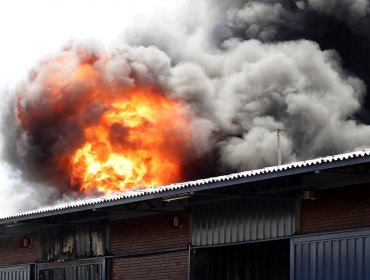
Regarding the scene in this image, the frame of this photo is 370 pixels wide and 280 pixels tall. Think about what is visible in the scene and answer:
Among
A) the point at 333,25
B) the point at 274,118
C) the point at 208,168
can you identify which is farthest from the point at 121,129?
the point at 333,25

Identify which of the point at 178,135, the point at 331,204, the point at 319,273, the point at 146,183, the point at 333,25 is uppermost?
the point at 333,25

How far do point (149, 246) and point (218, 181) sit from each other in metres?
5.44

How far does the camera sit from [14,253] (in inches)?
1212

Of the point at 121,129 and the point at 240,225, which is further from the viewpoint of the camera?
the point at 121,129

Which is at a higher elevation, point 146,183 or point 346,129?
point 346,129

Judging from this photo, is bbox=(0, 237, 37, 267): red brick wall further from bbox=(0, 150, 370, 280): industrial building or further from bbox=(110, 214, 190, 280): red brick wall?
bbox=(110, 214, 190, 280): red brick wall

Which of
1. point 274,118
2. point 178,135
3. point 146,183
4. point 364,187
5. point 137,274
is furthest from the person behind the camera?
point 274,118

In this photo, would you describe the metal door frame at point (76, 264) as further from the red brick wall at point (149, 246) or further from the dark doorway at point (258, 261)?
the dark doorway at point (258, 261)

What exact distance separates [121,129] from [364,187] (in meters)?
21.3

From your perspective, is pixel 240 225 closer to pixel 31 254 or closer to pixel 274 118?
pixel 31 254

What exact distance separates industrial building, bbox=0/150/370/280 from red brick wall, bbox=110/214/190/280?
2cm

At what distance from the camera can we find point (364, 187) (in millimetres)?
19312

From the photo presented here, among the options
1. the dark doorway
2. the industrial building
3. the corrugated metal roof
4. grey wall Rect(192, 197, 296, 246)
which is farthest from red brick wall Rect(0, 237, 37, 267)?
grey wall Rect(192, 197, 296, 246)

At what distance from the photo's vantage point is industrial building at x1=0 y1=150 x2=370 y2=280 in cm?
1941
